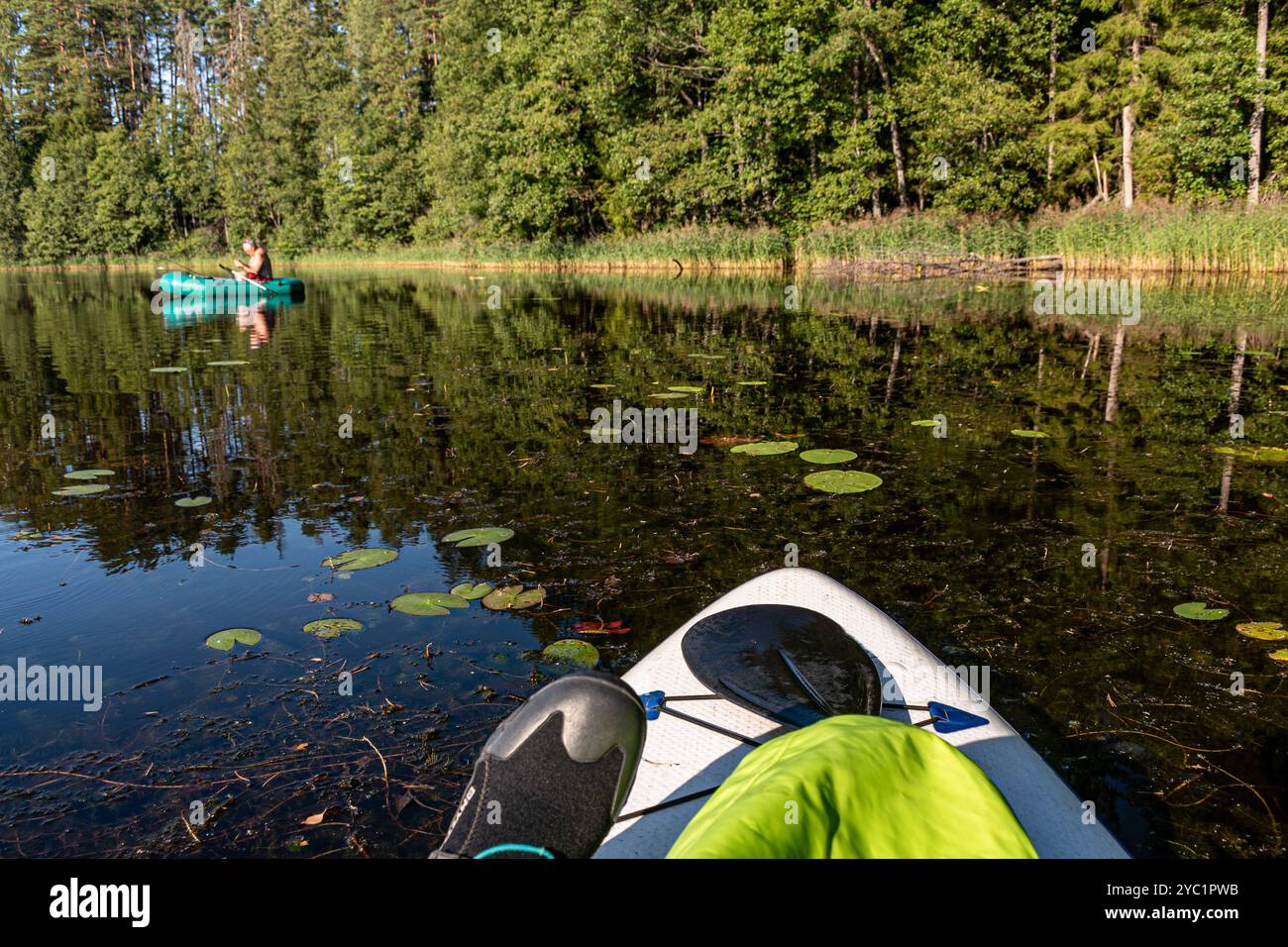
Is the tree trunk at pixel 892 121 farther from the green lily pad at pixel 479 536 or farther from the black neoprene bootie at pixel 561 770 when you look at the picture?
the black neoprene bootie at pixel 561 770

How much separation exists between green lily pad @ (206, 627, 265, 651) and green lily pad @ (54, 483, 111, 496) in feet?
8.76

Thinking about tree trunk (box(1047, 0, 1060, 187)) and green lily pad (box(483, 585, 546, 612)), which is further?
tree trunk (box(1047, 0, 1060, 187))

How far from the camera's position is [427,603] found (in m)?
3.65

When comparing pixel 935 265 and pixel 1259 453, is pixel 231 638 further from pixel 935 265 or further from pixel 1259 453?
pixel 935 265

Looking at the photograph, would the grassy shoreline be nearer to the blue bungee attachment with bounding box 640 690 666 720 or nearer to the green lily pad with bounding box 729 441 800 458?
the green lily pad with bounding box 729 441 800 458

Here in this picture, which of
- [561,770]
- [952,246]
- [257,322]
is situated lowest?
[561,770]

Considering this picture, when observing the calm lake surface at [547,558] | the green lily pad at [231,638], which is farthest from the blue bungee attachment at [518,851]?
the green lily pad at [231,638]

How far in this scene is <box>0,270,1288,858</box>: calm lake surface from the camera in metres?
2.50

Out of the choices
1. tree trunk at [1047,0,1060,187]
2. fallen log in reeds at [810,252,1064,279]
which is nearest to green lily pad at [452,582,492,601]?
fallen log in reeds at [810,252,1064,279]

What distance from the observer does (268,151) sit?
1855 inches

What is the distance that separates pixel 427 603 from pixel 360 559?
0.73 meters

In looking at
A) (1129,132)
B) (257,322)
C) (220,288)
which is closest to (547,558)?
(257,322)
